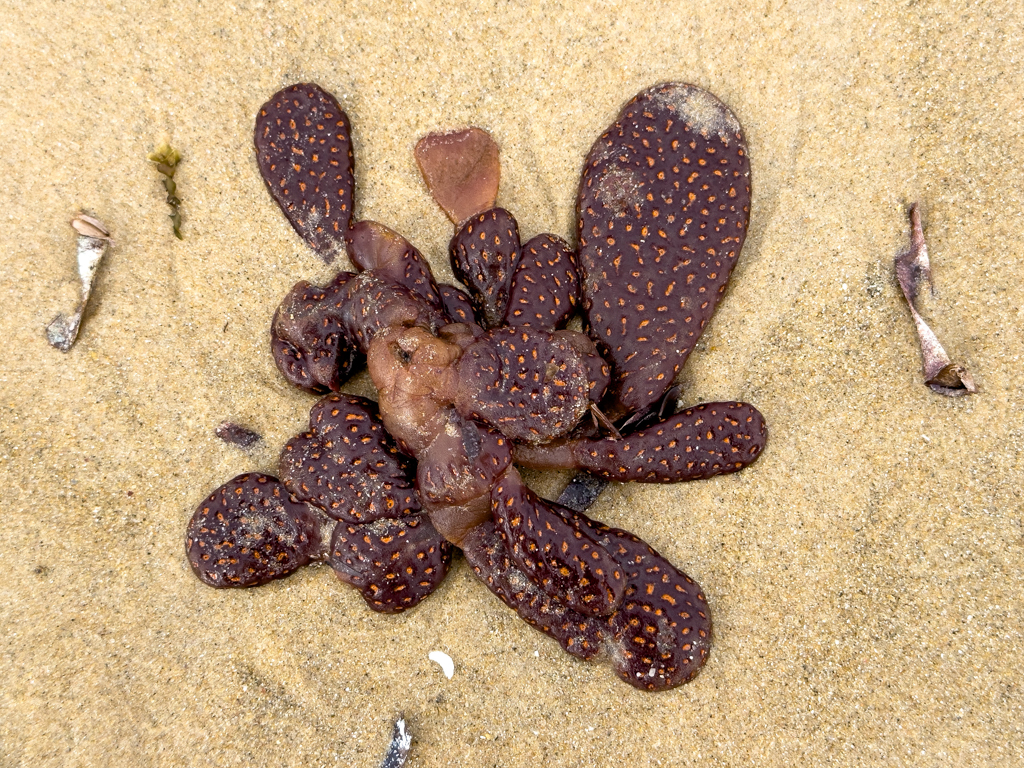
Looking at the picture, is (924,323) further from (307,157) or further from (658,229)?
(307,157)

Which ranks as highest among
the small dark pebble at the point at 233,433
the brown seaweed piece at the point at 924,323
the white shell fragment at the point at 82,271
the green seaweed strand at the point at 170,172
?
the brown seaweed piece at the point at 924,323

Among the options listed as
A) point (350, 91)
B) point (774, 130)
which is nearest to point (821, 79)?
point (774, 130)

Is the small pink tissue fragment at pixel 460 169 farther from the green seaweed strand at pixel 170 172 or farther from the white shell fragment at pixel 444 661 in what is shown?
the white shell fragment at pixel 444 661

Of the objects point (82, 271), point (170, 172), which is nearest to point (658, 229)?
point (170, 172)

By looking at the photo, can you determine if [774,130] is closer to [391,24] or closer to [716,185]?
[716,185]

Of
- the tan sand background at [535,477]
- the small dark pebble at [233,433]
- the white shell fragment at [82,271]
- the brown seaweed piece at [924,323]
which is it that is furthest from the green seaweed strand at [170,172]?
the brown seaweed piece at [924,323]

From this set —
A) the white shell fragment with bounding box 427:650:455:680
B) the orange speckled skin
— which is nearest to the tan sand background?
the white shell fragment with bounding box 427:650:455:680
